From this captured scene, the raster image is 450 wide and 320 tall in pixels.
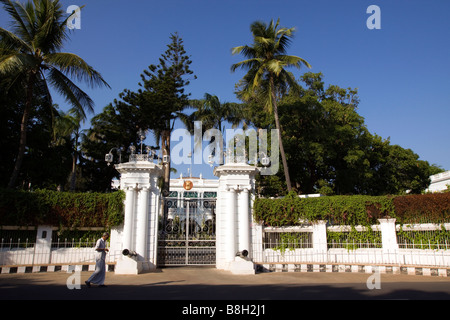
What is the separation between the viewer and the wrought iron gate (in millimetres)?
10562

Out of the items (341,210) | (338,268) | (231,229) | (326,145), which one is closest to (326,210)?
(341,210)

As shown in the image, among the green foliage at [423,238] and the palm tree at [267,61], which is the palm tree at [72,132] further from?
the green foliage at [423,238]

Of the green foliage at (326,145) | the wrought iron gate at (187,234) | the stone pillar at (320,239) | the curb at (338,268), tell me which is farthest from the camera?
the green foliage at (326,145)

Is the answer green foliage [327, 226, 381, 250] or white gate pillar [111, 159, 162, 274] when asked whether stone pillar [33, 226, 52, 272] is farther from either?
green foliage [327, 226, 381, 250]

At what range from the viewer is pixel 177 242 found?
10852 millimetres

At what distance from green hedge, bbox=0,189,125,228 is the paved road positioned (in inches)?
65.1

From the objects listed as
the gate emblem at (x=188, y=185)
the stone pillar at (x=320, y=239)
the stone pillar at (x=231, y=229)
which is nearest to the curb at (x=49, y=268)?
the gate emblem at (x=188, y=185)

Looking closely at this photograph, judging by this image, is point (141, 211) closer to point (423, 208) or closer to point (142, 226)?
point (142, 226)

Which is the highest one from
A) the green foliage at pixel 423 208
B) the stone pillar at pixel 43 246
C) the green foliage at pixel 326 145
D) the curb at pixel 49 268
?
the green foliage at pixel 326 145

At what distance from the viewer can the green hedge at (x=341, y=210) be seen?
424 inches

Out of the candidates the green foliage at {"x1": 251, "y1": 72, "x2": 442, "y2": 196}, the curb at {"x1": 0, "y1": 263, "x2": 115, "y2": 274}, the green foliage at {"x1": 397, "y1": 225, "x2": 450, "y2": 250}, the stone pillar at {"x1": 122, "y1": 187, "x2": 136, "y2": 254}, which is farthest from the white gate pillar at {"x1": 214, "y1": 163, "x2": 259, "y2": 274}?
the green foliage at {"x1": 251, "y1": 72, "x2": 442, "y2": 196}

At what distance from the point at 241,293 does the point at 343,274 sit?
446 centimetres

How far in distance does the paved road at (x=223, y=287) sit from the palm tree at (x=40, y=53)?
5.46 metres

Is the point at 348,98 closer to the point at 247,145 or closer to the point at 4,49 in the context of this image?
the point at 247,145
